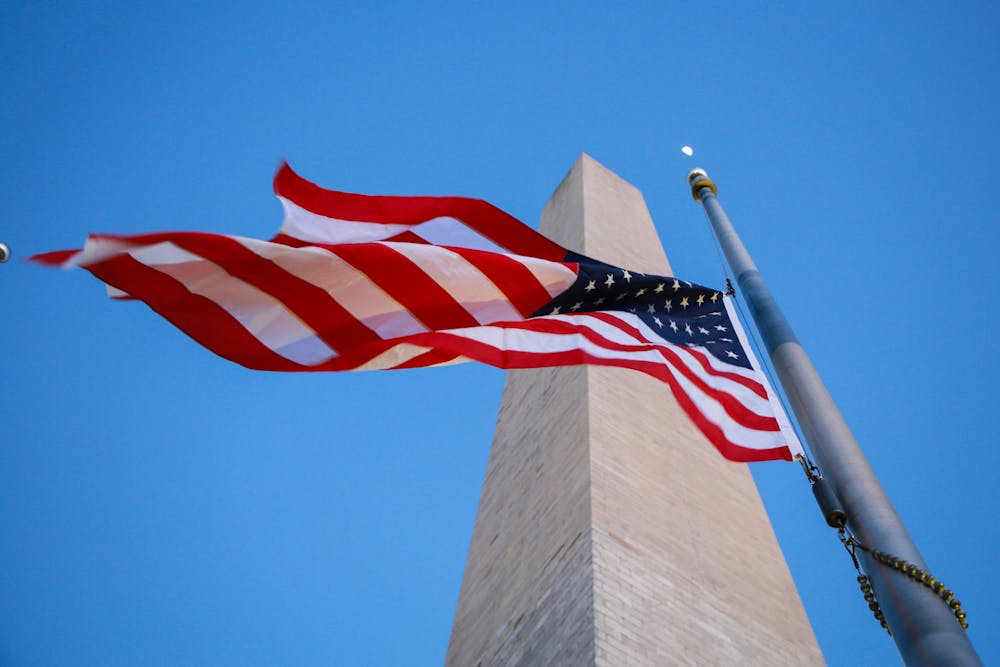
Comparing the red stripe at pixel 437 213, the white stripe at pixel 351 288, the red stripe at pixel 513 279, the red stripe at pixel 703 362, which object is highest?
the red stripe at pixel 437 213

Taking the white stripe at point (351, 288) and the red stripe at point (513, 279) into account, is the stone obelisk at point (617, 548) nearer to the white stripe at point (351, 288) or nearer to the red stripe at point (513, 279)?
the red stripe at point (513, 279)

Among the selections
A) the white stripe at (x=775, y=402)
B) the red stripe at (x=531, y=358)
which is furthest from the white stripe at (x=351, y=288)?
the white stripe at (x=775, y=402)

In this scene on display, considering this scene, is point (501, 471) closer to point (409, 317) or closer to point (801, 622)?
point (801, 622)

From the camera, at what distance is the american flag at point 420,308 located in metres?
5.41

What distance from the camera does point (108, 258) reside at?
5.31m

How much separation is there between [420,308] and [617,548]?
257 centimetres

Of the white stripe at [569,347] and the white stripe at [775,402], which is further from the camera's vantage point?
the white stripe at [569,347]

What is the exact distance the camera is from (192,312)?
5.59 metres

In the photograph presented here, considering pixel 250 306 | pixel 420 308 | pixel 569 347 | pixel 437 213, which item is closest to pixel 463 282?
pixel 420 308

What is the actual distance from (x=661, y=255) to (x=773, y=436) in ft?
39.9

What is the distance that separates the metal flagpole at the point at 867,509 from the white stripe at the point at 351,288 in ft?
7.98

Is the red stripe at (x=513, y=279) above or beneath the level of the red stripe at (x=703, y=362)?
above

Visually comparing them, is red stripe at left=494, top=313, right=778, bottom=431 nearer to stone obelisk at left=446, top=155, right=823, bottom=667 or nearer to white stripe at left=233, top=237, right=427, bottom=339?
white stripe at left=233, top=237, right=427, bottom=339

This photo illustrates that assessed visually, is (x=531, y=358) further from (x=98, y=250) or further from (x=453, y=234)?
(x=98, y=250)
